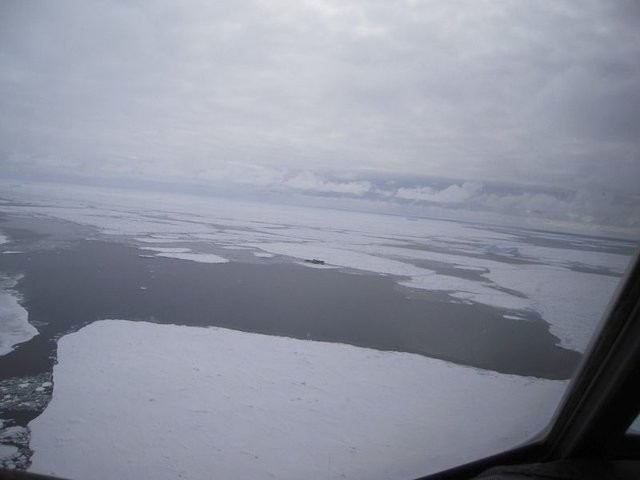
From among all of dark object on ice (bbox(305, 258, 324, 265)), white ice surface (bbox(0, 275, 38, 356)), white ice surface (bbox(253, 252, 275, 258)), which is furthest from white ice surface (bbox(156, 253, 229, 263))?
white ice surface (bbox(0, 275, 38, 356))

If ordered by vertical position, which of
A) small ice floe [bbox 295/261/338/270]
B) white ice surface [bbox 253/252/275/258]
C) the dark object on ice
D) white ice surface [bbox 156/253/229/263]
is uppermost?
the dark object on ice

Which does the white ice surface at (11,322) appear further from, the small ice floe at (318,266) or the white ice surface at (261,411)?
the small ice floe at (318,266)

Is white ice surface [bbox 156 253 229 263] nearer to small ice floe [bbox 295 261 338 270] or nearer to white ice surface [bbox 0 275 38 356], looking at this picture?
small ice floe [bbox 295 261 338 270]

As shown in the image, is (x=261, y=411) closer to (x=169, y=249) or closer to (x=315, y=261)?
(x=315, y=261)

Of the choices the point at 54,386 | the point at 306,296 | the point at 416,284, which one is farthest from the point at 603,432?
the point at 416,284

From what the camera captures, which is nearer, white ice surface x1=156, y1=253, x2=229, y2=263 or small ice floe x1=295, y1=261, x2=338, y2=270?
white ice surface x1=156, y1=253, x2=229, y2=263

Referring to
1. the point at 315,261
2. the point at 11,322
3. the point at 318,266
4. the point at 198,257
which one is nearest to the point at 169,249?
the point at 198,257

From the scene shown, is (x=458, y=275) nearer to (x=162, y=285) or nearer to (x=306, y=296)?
(x=306, y=296)
